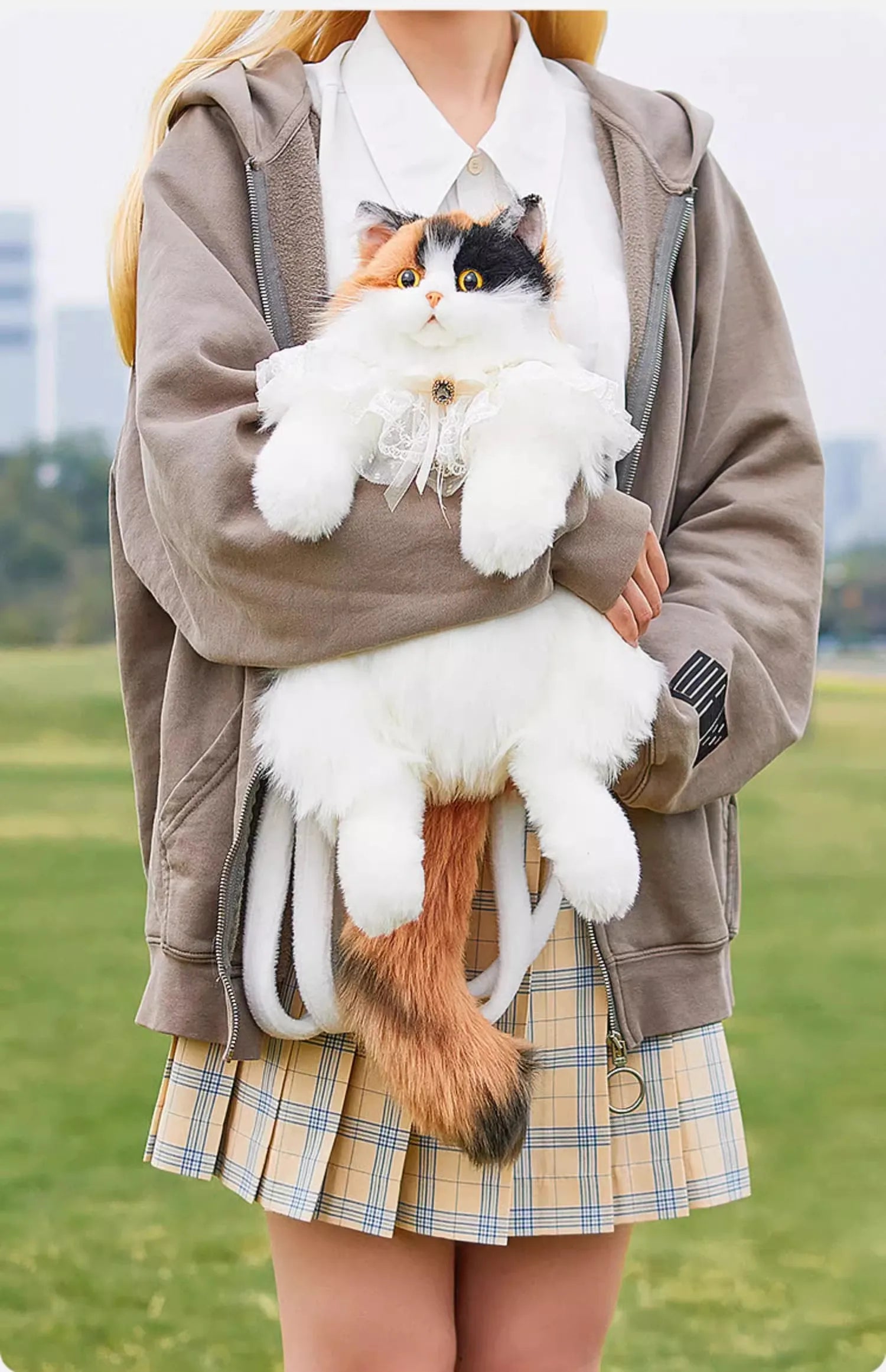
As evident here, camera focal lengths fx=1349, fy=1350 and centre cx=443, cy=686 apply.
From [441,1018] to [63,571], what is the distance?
5.29 meters

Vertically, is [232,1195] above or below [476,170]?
below

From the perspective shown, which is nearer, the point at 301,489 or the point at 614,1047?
the point at 301,489

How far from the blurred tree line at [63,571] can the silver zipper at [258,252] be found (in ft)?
15.7

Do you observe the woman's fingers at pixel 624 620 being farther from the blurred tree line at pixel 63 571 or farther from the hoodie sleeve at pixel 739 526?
the blurred tree line at pixel 63 571

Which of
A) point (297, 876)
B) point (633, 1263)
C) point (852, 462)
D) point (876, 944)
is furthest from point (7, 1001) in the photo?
point (852, 462)

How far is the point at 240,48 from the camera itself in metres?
1.18

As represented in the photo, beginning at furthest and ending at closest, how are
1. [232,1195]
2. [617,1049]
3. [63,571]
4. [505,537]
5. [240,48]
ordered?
[63,571], [232,1195], [240,48], [617,1049], [505,537]

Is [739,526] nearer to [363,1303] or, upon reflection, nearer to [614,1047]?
[614,1047]

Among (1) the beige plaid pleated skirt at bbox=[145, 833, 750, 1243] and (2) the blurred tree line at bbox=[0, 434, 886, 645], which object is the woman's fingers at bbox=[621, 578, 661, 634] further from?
(2) the blurred tree line at bbox=[0, 434, 886, 645]

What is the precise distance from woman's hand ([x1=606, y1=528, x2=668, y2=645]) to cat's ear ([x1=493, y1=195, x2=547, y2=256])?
217 mm

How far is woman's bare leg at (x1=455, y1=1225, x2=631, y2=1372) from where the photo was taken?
3.53ft

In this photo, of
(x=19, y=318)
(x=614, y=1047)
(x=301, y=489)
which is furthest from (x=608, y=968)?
(x=19, y=318)

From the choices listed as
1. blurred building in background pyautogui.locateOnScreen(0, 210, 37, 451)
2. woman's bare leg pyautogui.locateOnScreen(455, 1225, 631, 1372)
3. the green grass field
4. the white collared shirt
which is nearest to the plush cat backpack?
the white collared shirt

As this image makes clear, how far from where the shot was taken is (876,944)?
4109mm
